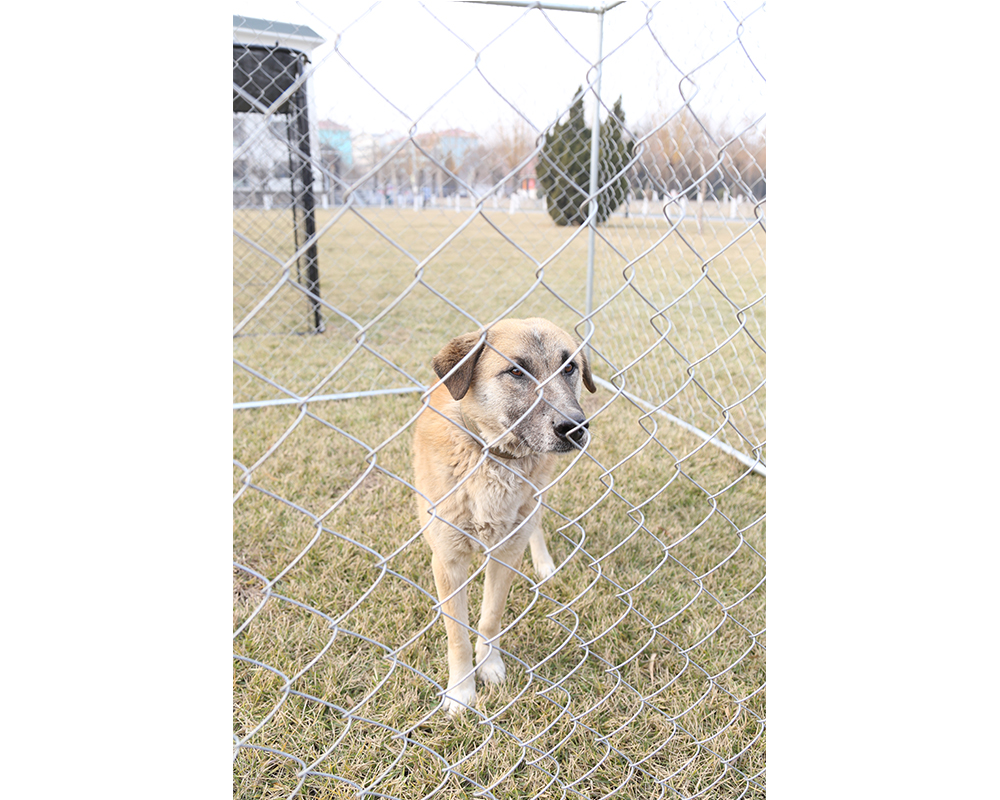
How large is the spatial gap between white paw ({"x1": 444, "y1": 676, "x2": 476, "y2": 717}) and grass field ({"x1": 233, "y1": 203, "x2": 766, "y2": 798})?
0.05 meters

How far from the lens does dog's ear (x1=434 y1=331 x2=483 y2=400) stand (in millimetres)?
1728

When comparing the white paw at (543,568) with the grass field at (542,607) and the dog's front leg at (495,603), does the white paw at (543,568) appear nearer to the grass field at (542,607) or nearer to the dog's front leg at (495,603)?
the grass field at (542,607)

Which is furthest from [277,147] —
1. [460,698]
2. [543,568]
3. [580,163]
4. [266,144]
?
[460,698]

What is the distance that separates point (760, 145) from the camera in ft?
Result: 8.91

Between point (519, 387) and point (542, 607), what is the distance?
1.10 m

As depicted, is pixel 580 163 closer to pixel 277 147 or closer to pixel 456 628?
pixel 277 147

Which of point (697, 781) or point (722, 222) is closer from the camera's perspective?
point (697, 781)

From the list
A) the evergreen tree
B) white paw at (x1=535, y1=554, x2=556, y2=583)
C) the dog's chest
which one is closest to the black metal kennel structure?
the evergreen tree

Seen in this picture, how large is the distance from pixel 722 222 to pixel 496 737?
2760 mm

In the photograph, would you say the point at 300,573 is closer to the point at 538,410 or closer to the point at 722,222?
the point at 538,410

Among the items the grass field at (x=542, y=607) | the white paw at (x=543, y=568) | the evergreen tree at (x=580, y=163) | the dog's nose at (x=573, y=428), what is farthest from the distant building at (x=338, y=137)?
the dog's nose at (x=573, y=428)

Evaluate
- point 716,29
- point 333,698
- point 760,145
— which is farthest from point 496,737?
point 716,29

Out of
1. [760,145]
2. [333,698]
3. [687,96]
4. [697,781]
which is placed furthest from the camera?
[760,145]

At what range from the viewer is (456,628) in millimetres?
2031
